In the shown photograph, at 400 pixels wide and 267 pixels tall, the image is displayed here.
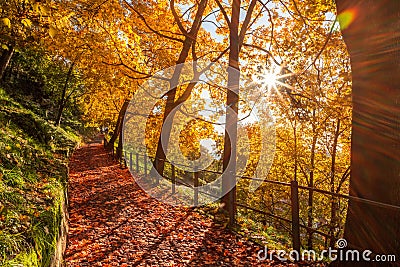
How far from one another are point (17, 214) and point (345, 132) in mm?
16907

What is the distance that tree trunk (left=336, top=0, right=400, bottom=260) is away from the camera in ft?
11.3

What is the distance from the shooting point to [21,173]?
4.96 m

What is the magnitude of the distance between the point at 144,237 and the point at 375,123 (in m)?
5.12

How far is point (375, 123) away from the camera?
3.66 m

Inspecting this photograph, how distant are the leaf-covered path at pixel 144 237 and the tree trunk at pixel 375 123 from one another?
2.19 m

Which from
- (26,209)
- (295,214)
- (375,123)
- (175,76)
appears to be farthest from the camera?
(175,76)

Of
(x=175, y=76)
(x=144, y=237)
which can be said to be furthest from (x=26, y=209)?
(x=175, y=76)

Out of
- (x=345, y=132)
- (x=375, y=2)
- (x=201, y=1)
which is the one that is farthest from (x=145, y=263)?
(x=345, y=132)

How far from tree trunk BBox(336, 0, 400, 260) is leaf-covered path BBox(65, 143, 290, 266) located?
219cm

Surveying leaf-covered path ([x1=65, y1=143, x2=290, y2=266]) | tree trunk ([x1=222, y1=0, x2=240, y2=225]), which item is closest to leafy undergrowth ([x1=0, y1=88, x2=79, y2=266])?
leaf-covered path ([x1=65, y1=143, x2=290, y2=266])

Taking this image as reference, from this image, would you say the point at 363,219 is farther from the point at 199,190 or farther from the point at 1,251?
the point at 199,190

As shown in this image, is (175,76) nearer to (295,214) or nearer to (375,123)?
(295,214)

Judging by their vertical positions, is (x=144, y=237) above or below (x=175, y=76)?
below

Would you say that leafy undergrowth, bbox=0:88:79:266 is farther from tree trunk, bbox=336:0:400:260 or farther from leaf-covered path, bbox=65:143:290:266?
tree trunk, bbox=336:0:400:260
